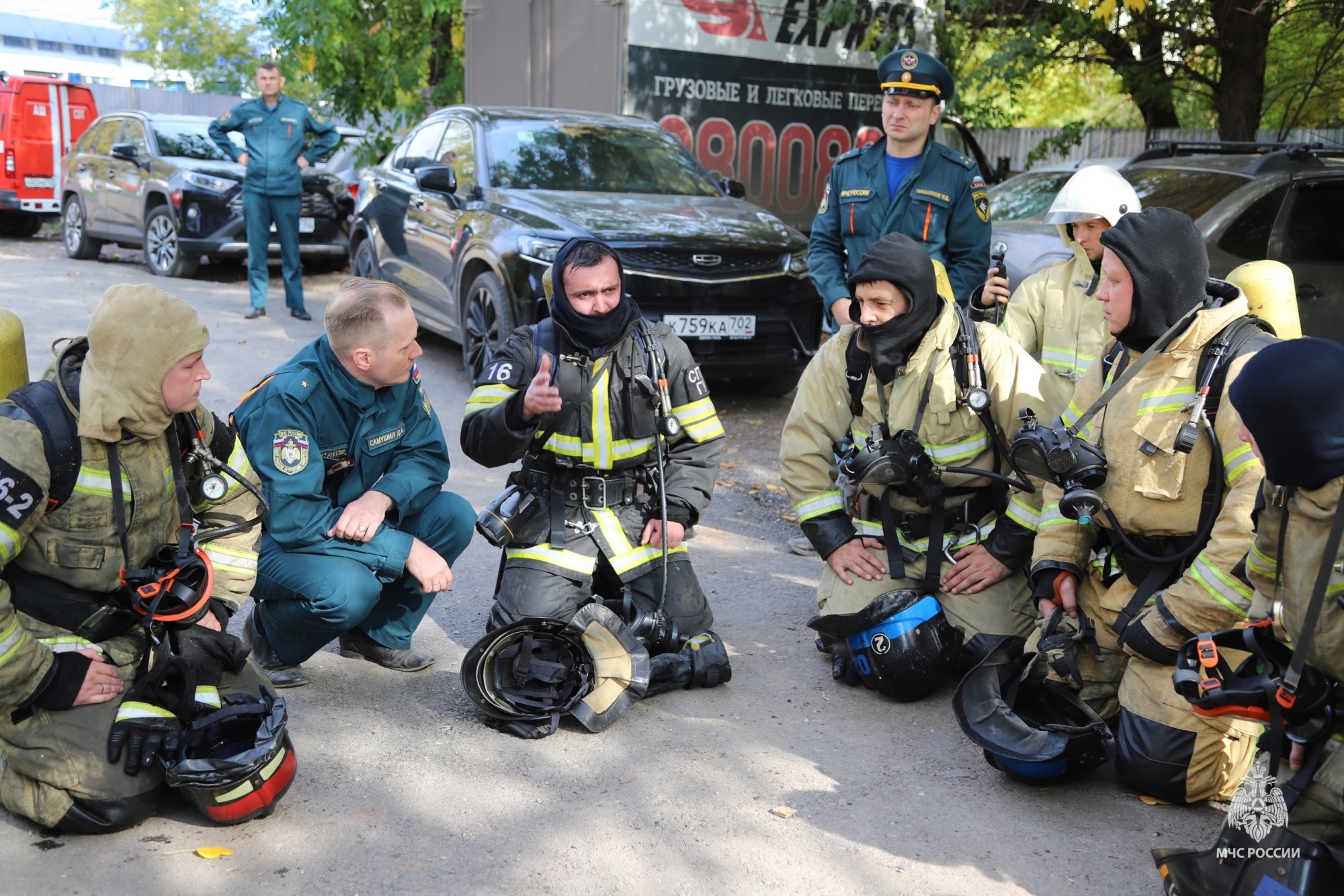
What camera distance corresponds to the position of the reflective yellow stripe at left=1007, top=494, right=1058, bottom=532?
13.3ft

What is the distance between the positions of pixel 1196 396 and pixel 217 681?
2.96 metres

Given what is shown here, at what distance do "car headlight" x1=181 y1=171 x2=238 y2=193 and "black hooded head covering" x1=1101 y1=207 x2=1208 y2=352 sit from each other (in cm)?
1084

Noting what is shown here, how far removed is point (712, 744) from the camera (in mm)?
3760

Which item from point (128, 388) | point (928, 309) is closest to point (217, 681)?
point (128, 388)

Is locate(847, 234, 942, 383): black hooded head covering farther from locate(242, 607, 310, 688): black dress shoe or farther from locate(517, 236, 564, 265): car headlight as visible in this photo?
locate(517, 236, 564, 265): car headlight

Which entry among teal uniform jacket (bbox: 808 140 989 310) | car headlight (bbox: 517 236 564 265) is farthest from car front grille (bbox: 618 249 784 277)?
teal uniform jacket (bbox: 808 140 989 310)

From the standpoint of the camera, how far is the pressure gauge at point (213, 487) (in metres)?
3.34

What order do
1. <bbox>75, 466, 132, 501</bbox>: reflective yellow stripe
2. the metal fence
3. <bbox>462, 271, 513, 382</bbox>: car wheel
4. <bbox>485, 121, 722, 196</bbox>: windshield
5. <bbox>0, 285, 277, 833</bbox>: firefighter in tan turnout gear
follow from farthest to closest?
1. the metal fence
2. <bbox>485, 121, 722, 196</bbox>: windshield
3. <bbox>462, 271, 513, 382</bbox>: car wheel
4. <bbox>75, 466, 132, 501</bbox>: reflective yellow stripe
5. <bbox>0, 285, 277, 833</bbox>: firefighter in tan turnout gear

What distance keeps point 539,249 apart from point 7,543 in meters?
4.74

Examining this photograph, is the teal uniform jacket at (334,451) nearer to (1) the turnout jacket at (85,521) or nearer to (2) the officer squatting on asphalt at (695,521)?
(2) the officer squatting on asphalt at (695,521)

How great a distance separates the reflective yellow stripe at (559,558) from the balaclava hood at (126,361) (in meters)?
1.47

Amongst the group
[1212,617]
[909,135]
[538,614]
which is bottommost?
[538,614]

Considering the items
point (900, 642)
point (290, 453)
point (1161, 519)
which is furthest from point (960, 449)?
point (290, 453)

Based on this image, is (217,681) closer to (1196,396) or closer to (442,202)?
(1196,396)
